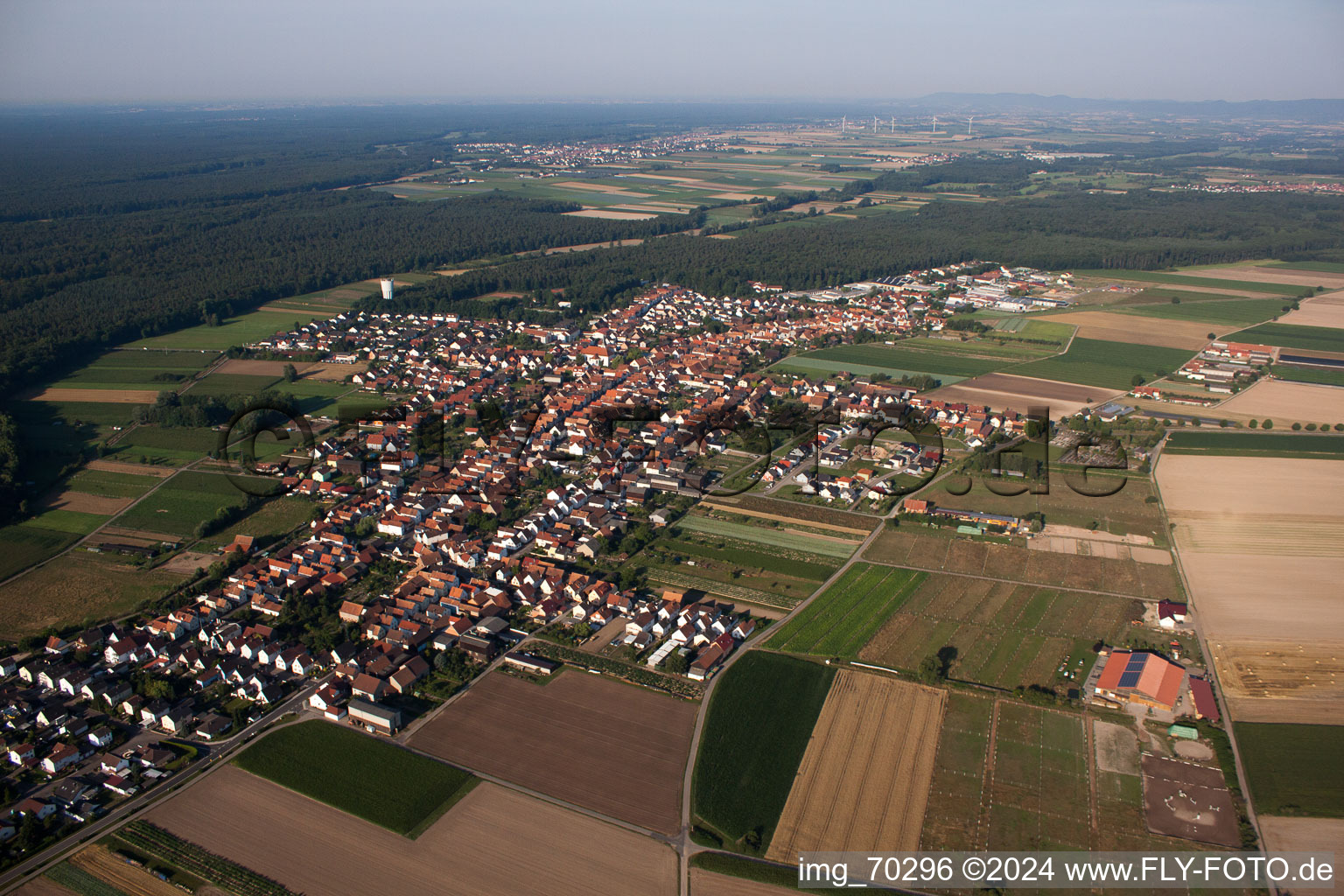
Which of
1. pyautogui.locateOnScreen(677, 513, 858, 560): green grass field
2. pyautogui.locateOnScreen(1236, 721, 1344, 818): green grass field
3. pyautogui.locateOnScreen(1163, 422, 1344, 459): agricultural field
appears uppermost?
pyautogui.locateOnScreen(1163, 422, 1344, 459): agricultural field

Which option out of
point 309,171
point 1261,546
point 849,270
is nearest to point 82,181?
point 309,171

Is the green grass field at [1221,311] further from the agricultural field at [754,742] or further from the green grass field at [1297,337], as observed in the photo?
the agricultural field at [754,742]

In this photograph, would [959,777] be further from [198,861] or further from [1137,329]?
[1137,329]

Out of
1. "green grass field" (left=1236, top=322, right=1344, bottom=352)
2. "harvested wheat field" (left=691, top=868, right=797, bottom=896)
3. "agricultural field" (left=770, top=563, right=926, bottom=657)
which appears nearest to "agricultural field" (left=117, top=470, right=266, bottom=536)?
"agricultural field" (left=770, top=563, right=926, bottom=657)

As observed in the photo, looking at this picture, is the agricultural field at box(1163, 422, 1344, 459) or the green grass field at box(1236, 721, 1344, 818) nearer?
the green grass field at box(1236, 721, 1344, 818)

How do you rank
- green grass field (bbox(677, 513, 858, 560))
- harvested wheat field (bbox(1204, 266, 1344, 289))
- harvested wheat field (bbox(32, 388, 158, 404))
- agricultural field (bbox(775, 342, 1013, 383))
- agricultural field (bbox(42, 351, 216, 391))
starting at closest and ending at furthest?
green grass field (bbox(677, 513, 858, 560)) < harvested wheat field (bbox(32, 388, 158, 404)) < agricultural field (bbox(42, 351, 216, 391)) < agricultural field (bbox(775, 342, 1013, 383)) < harvested wheat field (bbox(1204, 266, 1344, 289))

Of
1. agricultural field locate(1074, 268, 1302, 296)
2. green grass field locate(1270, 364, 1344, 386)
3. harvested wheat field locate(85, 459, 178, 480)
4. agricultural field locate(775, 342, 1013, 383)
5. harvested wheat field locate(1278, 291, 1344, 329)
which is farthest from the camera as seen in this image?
agricultural field locate(1074, 268, 1302, 296)

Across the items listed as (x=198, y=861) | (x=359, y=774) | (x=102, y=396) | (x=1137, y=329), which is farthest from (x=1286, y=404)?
(x=102, y=396)

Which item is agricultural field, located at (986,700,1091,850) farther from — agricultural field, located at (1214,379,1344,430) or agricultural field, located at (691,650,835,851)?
agricultural field, located at (1214,379,1344,430)
